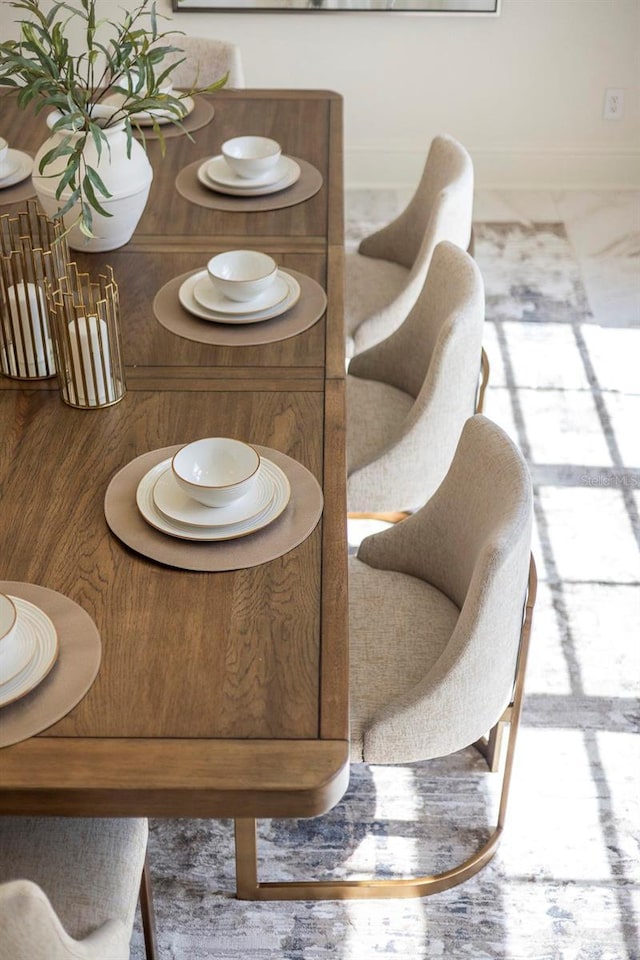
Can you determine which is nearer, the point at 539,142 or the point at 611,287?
the point at 611,287

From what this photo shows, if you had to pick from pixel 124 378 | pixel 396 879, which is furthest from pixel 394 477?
pixel 396 879

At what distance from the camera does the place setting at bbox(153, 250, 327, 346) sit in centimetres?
213

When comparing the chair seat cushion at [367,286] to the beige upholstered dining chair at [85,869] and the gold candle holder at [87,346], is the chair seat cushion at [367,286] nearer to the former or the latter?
the gold candle holder at [87,346]

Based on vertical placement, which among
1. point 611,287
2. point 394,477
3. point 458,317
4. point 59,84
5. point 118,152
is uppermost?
point 59,84

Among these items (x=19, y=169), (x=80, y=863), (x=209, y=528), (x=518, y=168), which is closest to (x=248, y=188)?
(x=19, y=169)

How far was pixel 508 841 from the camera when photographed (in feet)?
6.93

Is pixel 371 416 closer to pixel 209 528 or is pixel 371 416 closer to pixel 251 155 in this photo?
pixel 251 155

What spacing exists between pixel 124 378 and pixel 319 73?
295 cm

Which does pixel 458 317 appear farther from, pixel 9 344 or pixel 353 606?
pixel 9 344

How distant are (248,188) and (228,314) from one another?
62 cm

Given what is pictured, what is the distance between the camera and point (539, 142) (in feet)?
15.2

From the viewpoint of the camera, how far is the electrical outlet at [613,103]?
14.8 feet

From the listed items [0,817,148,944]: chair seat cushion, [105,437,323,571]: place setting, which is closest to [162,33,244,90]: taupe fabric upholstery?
[105,437,323,571]: place setting

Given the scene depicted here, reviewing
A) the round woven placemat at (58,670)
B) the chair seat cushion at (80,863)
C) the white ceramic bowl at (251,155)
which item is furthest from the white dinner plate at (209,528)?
the white ceramic bowl at (251,155)
